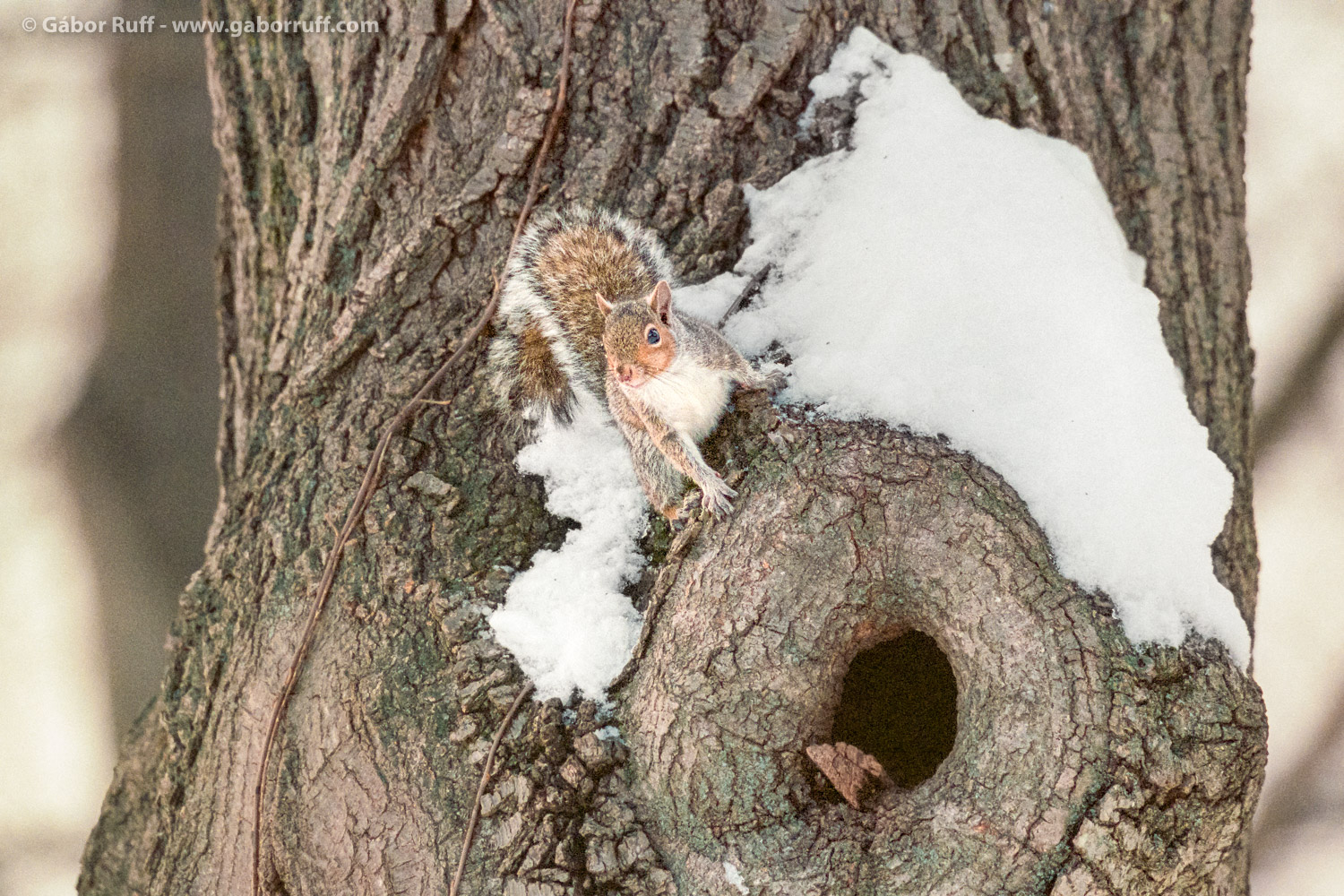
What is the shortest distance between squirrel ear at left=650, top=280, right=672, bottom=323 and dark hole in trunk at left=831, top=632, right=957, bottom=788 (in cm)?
72

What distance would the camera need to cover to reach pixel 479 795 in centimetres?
152

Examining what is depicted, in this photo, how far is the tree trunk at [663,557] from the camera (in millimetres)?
1441

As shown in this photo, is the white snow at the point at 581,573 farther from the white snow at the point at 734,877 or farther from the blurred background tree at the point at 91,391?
the blurred background tree at the point at 91,391

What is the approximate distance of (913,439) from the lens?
5.14 feet

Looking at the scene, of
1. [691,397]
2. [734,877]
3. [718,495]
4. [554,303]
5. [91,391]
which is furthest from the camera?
[91,391]

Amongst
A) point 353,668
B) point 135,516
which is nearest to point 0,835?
point 135,516

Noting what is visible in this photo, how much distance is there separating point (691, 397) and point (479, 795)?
72 centimetres

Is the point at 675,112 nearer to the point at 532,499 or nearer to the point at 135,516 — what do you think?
the point at 532,499

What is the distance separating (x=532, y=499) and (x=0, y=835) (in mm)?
3684

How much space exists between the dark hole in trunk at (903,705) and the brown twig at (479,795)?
600 mm

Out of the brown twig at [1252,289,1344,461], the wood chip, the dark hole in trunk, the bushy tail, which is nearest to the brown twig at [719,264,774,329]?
the bushy tail

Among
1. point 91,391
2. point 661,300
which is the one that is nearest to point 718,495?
point 661,300

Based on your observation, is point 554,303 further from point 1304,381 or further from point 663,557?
point 1304,381

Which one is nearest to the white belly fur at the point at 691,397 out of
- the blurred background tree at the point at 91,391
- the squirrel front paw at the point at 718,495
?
the squirrel front paw at the point at 718,495
